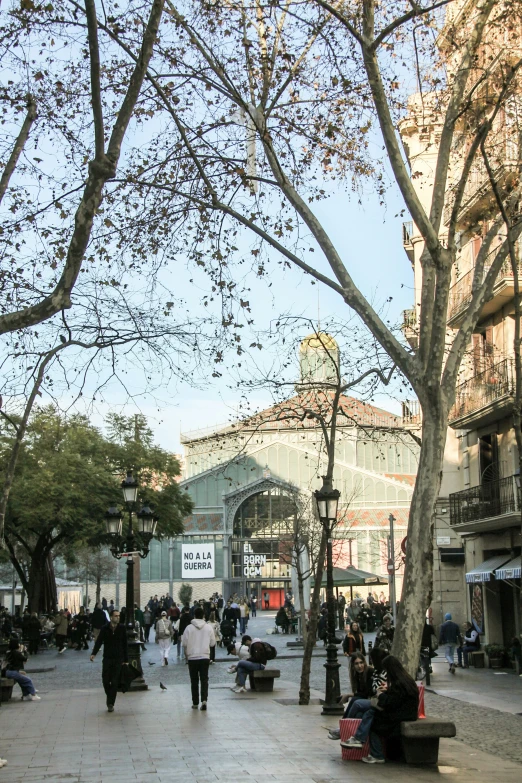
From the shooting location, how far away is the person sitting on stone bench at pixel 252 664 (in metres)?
19.6

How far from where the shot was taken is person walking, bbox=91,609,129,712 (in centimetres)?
1609

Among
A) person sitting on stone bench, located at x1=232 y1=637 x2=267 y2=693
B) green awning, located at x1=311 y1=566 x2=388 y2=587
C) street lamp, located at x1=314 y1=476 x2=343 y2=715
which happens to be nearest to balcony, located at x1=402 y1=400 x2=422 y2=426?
green awning, located at x1=311 y1=566 x2=388 y2=587

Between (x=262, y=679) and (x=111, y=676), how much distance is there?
444cm

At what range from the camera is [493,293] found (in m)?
25.2

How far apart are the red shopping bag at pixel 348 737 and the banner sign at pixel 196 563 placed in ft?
165

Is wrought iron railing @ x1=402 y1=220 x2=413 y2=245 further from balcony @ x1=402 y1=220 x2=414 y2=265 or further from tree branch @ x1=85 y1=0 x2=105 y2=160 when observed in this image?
tree branch @ x1=85 y1=0 x2=105 y2=160

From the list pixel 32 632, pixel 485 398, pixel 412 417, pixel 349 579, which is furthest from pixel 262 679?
pixel 349 579

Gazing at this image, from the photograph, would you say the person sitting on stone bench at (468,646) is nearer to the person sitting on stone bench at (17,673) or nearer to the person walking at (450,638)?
the person walking at (450,638)

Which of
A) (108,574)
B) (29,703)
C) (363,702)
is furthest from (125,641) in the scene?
(108,574)

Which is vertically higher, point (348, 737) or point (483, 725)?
point (348, 737)

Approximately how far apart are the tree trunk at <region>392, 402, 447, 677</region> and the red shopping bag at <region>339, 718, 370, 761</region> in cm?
113

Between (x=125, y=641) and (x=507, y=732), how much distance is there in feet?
19.8

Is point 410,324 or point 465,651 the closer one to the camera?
point 465,651

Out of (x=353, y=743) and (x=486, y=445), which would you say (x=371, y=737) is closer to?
(x=353, y=743)
